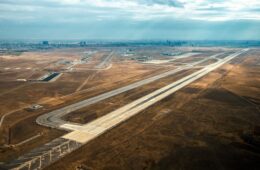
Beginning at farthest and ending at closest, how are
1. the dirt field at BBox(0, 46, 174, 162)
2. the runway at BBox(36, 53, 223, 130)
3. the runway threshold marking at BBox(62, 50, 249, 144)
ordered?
the runway at BBox(36, 53, 223, 130), the runway threshold marking at BBox(62, 50, 249, 144), the dirt field at BBox(0, 46, 174, 162)

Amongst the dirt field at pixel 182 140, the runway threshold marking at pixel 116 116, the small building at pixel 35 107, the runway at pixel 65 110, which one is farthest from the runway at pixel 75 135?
the small building at pixel 35 107

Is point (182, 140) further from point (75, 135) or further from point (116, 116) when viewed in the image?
point (75, 135)

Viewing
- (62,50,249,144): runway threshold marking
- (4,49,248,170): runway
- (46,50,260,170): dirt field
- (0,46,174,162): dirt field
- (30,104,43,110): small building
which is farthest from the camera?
(30,104,43,110): small building

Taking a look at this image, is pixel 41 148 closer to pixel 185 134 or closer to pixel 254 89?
pixel 185 134

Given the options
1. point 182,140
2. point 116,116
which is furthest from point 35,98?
point 182,140

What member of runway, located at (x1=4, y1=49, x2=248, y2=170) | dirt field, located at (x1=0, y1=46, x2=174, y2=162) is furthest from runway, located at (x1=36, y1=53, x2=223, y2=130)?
dirt field, located at (x1=0, y1=46, x2=174, y2=162)

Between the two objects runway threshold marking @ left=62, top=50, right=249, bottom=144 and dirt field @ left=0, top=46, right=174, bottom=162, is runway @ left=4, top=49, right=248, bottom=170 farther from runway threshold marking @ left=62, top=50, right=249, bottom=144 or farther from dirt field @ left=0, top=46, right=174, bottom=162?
dirt field @ left=0, top=46, right=174, bottom=162

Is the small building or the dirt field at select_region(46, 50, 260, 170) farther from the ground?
the small building

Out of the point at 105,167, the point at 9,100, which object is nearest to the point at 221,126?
the point at 105,167

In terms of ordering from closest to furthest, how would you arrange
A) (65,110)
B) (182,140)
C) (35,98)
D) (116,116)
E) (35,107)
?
(182,140) < (116,116) < (65,110) < (35,107) < (35,98)
